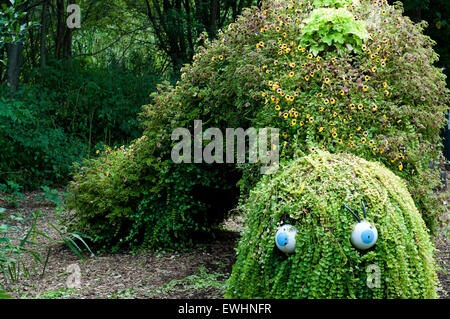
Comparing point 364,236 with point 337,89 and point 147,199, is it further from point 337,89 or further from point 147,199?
point 147,199

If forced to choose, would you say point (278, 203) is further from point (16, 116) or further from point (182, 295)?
point (16, 116)

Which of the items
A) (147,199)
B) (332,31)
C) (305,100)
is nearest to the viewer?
(305,100)

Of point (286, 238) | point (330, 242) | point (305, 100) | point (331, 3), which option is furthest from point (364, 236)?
point (331, 3)

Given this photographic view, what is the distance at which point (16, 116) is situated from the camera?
25.8 ft

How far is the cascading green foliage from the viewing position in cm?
256

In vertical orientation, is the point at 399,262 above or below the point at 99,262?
above

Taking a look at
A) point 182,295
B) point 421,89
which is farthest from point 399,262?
point 421,89

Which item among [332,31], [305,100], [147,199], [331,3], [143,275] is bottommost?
[143,275]

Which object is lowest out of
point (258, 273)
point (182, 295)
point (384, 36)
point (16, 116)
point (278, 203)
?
point (182, 295)

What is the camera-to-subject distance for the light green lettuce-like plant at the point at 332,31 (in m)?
3.97

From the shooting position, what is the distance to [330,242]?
2574 mm

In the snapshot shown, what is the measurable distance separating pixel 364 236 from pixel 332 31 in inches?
80.0

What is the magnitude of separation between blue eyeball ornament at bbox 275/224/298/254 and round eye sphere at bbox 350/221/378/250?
0.31 meters
